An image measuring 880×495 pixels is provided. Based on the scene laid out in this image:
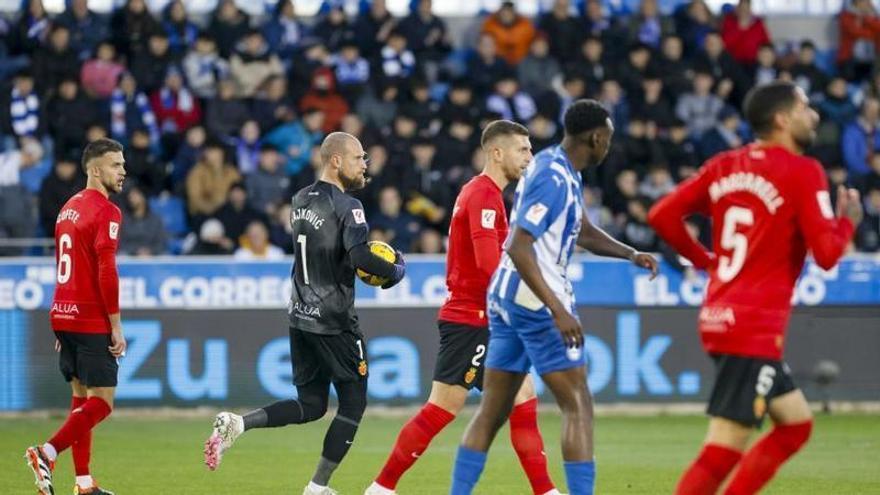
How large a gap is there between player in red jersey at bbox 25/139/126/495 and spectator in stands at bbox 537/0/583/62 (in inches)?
543

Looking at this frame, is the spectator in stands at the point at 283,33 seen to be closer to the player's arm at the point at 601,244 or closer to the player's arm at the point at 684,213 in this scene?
the player's arm at the point at 601,244

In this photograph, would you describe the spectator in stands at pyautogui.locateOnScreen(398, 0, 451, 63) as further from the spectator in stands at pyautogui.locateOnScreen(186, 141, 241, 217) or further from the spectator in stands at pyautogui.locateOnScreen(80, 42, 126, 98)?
the spectator in stands at pyautogui.locateOnScreen(80, 42, 126, 98)

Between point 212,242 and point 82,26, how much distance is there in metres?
5.19

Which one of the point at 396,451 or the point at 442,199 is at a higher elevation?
the point at 442,199

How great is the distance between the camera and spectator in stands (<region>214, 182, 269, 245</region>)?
67.6ft

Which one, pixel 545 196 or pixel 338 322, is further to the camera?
pixel 338 322

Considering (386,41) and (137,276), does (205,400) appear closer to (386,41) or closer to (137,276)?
(137,276)

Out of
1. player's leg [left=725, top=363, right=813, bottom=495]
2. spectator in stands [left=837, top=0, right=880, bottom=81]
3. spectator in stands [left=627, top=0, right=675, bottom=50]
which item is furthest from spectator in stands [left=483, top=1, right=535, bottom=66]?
player's leg [left=725, top=363, right=813, bottom=495]

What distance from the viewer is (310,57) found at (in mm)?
23531

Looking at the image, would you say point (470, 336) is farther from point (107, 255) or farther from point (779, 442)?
point (779, 442)

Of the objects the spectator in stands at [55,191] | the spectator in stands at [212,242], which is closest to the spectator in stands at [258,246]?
the spectator in stands at [212,242]

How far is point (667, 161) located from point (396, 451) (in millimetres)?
13315

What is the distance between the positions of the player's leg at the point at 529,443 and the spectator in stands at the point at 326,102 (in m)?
12.7

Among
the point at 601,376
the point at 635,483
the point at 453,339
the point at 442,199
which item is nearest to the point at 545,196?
the point at 453,339
